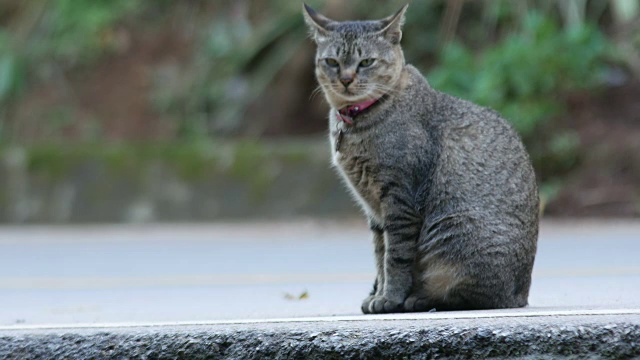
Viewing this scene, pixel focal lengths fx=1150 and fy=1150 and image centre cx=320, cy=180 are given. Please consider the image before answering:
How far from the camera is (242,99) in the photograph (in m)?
11.5

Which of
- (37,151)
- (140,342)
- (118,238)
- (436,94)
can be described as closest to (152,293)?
(436,94)

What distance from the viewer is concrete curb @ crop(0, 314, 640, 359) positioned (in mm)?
3189

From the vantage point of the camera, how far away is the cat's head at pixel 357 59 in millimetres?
4348

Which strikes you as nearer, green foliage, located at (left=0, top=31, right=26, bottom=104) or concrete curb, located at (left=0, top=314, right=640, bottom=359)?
concrete curb, located at (left=0, top=314, right=640, bottom=359)

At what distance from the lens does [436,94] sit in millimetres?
4406

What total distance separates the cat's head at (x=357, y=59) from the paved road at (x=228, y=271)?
2.71ft

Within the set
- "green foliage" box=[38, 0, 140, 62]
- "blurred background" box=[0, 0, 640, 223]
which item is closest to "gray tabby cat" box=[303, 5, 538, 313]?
"blurred background" box=[0, 0, 640, 223]

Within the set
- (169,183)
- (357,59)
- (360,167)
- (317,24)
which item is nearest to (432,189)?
(360,167)

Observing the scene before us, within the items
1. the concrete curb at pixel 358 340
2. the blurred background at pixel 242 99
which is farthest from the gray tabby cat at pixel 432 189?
the blurred background at pixel 242 99

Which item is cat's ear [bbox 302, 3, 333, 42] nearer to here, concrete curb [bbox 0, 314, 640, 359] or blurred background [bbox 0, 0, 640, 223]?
concrete curb [bbox 0, 314, 640, 359]

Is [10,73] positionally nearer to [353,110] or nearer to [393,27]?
[393,27]

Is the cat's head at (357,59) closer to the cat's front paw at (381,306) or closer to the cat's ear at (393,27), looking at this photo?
the cat's ear at (393,27)

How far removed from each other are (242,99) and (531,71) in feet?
10.0

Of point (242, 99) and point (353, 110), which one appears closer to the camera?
point (353, 110)
